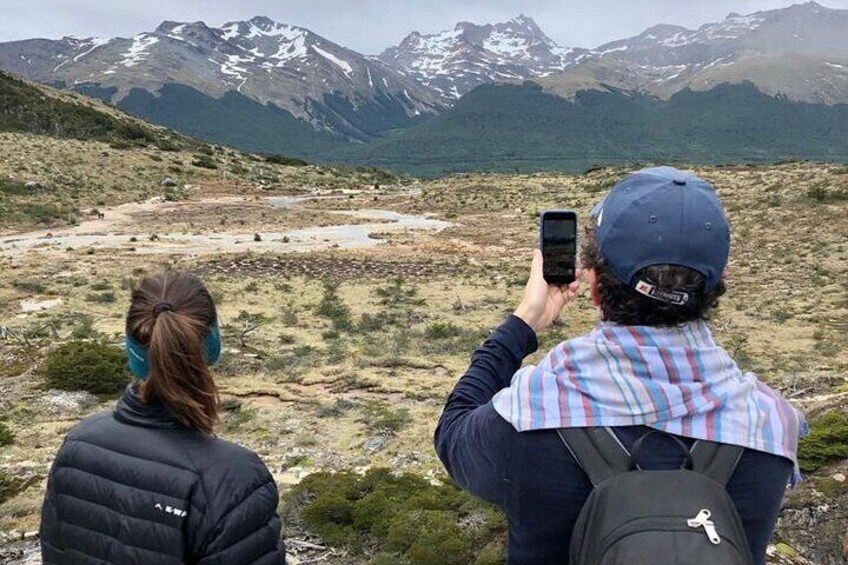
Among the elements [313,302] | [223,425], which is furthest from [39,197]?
[223,425]

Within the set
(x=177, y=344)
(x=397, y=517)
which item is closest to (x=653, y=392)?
(x=177, y=344)

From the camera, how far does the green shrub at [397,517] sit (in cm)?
453

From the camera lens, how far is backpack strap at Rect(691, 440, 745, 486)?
160cm

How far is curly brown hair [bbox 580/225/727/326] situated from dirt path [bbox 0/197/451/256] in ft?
74.0

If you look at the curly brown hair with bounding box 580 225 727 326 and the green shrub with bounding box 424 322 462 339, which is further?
the green shrub with bounding box 424 322 462 339

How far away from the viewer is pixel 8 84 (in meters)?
59.1

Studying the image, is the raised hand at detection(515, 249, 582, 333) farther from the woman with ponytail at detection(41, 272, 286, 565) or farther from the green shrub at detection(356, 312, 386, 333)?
the green shrub at detection(356, 312, 386, 333)

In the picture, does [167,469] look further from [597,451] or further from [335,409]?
[335,409]

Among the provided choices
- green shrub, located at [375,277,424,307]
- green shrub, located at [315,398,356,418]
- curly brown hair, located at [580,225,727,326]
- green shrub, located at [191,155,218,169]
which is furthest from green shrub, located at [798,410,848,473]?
green shrub, located at [191,155,218,169]

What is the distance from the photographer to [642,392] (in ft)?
5.37

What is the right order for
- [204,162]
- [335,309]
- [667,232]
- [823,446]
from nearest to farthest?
[667,232]
[823,446]
[335,309]
[204,162]

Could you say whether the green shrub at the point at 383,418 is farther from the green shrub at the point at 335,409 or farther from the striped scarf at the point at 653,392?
the striped scarf at the point at 653,392

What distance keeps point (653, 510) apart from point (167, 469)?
1497 mm

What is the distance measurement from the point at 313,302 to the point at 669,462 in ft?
47.9
